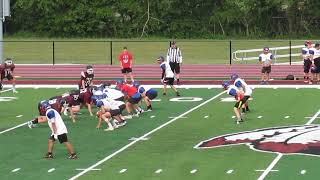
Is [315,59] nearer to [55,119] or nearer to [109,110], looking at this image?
[109,110]

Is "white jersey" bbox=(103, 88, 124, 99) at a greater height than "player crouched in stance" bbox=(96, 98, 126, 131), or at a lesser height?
greater

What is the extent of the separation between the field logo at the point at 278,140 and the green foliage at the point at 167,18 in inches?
1516

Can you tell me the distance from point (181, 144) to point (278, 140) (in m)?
2.19

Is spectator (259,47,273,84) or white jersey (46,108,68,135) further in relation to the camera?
spectator (259,47,273,84)

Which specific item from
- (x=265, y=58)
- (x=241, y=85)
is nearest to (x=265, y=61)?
(x=265, y=58)

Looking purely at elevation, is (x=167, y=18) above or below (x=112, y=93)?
above

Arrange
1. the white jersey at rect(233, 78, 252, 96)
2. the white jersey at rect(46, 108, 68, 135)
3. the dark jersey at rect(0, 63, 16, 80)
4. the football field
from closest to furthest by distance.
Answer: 1. the football field
2. the white jersey at rect(46, 108, 68, 135)
3. the white jersey at rect(233, 78, 252, 96)
4. the dark jersey at rect(0, 63, 16, 80)

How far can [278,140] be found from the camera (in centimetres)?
1953

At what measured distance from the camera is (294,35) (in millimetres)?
58438

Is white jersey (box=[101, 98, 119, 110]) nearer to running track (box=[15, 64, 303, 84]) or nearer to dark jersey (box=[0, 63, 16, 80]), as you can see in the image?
dark jersey (box=[0, 63, 16, 80])

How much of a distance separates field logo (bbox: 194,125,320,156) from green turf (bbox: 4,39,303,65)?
2066 cm

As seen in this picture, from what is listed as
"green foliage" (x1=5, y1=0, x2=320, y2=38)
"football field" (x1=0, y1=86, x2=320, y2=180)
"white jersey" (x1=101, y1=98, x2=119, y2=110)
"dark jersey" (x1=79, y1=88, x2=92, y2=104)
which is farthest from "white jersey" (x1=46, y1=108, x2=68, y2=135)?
"green foliage" (x1=5, y1=0, x2=320, y2=38)

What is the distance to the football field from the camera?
53.1 feet

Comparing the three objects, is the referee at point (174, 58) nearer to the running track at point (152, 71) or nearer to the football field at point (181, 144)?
the running track at point (152, 71)
